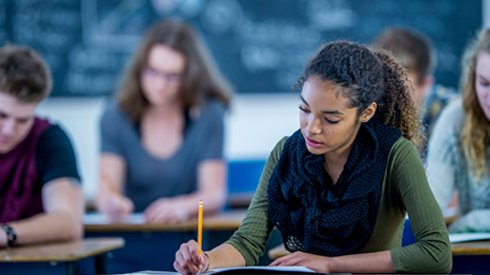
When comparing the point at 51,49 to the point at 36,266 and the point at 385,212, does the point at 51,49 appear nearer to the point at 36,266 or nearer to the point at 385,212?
the point at 36,266

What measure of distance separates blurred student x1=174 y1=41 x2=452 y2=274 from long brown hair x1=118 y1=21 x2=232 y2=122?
149cm

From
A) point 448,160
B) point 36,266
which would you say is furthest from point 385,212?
point 36,266

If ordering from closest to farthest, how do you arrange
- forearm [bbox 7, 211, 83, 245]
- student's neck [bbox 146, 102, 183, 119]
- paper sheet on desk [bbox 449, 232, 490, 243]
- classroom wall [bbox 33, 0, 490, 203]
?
paper sheet on desk [bbox 449, 232, 490, 243] → forearm [bbox 7, 211, 83, 245] → student's neck [bbox 146, 102, 183, 119] → classroom wall [bbox 33, 0, 490, 203]

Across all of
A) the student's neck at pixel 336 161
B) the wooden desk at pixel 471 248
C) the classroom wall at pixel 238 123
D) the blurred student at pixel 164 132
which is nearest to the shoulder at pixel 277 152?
the student's neck at pixel 336 161

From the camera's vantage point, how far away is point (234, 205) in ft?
12.0

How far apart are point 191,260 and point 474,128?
4.06 ft

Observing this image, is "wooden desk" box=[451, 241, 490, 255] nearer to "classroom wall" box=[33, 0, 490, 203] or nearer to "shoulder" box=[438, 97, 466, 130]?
"shoulder" box=[438, 97, 466, 130]

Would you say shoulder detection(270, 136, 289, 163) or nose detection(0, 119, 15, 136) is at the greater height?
nose detection(0, 119, 15, 136)

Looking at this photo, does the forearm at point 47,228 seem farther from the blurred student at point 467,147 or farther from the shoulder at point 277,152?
the blurred student at point 467,147

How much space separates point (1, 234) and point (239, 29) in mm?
2477

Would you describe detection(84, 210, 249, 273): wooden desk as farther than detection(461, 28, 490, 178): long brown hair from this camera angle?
Yes

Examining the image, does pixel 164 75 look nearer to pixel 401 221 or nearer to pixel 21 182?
pixel 21 182

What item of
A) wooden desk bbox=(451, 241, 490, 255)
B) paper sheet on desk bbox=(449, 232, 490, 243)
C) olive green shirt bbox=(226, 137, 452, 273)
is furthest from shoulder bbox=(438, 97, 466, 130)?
olive green shirt bbox=(226, 137, 452, 273)

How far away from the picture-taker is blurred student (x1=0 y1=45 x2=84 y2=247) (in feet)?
6.65
